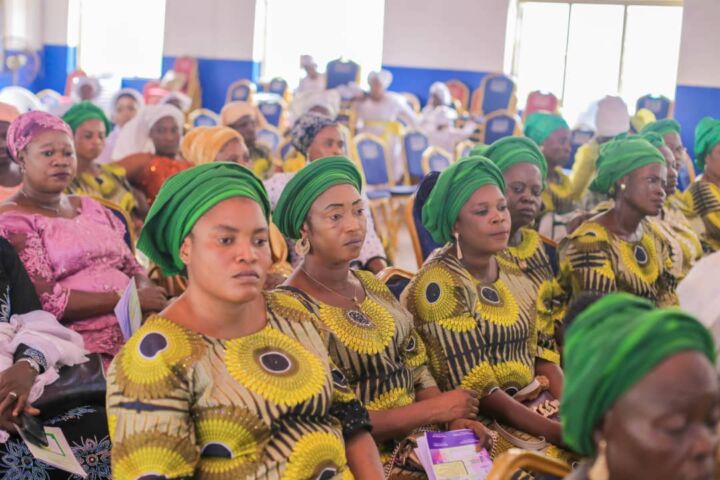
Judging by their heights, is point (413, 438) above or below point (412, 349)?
below

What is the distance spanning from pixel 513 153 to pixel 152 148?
2896 millimetres

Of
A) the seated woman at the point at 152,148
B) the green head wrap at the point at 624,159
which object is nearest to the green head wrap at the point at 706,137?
the green head wrap at the point at 624,159

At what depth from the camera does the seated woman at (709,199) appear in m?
4.46

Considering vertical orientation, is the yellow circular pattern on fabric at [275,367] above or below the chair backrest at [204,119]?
below

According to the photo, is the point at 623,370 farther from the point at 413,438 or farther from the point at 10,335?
the point at 10,335

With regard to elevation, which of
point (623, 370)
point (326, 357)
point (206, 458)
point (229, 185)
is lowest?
point (206, 458)

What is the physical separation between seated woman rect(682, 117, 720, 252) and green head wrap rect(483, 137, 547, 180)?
62.3 inches

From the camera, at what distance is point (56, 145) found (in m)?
3.05

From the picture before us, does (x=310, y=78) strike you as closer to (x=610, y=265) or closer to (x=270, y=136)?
(x=270, y=136)

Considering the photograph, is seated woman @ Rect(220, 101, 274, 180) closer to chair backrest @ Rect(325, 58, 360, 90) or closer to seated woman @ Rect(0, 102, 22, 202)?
seated woman @ Rect(0, 102, 22, 202)

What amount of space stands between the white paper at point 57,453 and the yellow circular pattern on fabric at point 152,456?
57cm

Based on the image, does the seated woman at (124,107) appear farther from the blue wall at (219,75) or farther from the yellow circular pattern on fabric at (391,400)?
the blue wall at (219,75)

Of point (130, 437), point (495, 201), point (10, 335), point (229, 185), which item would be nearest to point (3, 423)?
point (10, 335)

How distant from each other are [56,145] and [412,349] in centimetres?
144
